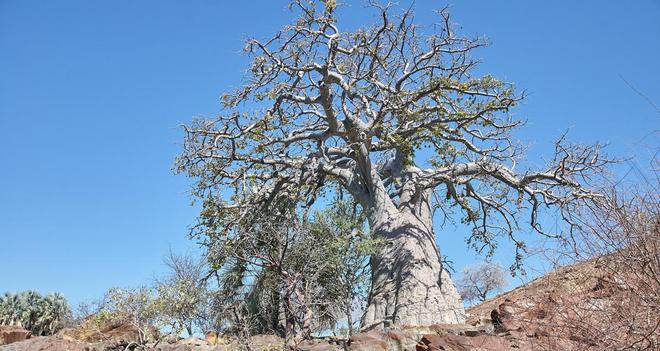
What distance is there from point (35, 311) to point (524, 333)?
15.4 meters

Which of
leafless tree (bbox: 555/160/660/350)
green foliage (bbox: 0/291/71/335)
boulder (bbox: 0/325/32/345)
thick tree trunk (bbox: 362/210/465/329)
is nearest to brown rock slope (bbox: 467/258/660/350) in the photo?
leafless tree (bbox: 555/160/660/350)

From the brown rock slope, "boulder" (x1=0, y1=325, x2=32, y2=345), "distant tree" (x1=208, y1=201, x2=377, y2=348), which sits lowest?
the brown rock slope

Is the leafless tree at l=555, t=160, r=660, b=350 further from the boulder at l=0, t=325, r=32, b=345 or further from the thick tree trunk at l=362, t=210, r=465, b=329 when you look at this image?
the boulder at l=0, t=325, r=32, b=345

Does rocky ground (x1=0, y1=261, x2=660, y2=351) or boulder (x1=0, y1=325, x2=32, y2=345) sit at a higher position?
boulder (x1=0, y1=325, x2=32, y2=345)

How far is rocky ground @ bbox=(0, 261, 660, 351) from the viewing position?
4660 millimetres

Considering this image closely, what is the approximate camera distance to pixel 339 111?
13.0m

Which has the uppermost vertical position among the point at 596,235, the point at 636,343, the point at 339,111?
the point at 339,111

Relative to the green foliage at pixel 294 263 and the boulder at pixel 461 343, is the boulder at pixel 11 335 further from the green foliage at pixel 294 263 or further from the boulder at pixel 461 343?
the boulder at pixel 461 343

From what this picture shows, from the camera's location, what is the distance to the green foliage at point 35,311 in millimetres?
16402

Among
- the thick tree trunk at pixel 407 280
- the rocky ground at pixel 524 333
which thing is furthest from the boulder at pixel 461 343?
the thick tree trunk at pixel 407 280

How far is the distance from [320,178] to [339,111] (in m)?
1.63

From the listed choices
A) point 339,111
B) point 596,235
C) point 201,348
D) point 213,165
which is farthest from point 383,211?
point 596,235

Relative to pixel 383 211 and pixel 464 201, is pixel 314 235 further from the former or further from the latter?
pixel 464 201

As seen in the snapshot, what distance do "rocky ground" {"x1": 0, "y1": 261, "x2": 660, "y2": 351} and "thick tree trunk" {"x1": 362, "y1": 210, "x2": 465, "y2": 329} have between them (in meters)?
0.78
